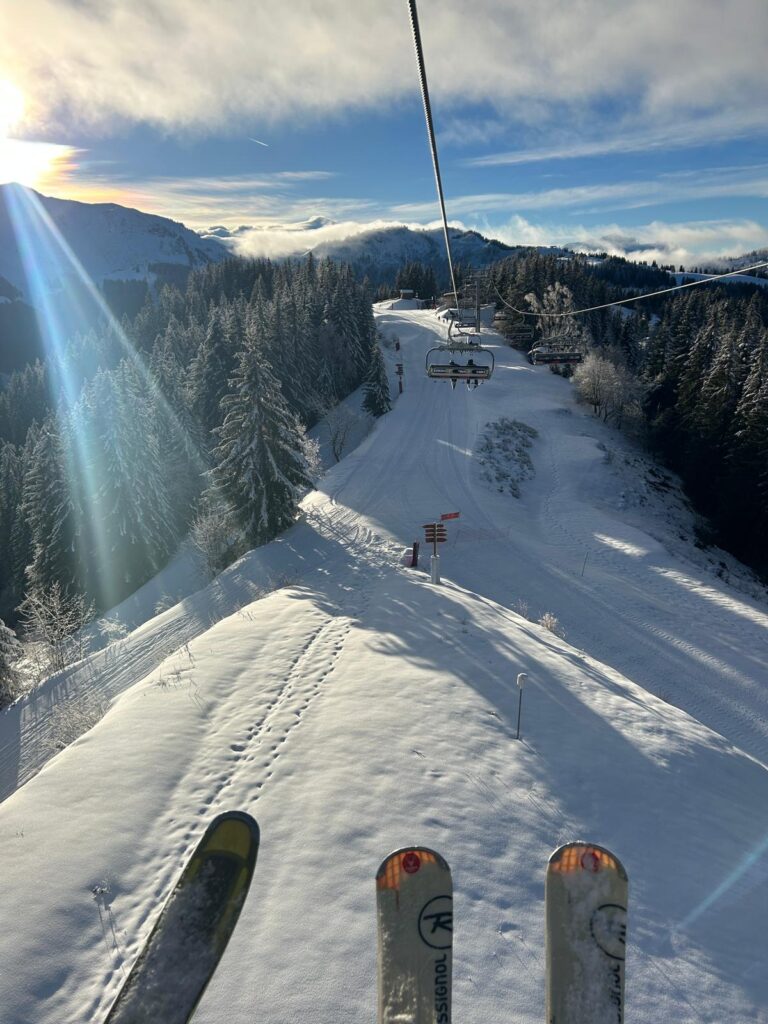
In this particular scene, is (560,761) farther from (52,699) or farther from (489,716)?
(52,699)

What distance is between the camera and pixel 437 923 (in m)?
4.96

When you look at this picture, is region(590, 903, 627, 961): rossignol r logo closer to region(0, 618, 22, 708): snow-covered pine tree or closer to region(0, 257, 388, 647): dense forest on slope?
region(0, 618, 22, 708): snow-covered pine tree

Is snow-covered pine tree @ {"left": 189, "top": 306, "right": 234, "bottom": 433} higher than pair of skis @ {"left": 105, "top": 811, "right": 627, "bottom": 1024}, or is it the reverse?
pair of skis @ {"left": 105, "top": 811, "right": 627, "bottom": 1024}

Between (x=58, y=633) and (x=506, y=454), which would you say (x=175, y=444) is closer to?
(x=58, y=633)

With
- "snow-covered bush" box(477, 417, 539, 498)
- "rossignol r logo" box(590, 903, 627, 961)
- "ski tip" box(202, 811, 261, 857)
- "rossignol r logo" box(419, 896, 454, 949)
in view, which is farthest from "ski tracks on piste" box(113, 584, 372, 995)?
"snow-covered bush" box(477, 417, 539, 498)

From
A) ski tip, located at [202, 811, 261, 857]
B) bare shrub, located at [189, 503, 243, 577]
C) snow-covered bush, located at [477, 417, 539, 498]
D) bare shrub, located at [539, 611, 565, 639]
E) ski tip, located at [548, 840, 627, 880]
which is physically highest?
ski tip, located at [548, 840, 627, 880]

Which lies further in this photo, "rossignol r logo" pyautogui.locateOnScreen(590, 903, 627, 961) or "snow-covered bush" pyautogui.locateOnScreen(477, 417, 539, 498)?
"snow-covered bush" pyautogui.locateOnScreen(477, 417, 539, 498)

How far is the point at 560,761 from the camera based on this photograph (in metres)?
9.38

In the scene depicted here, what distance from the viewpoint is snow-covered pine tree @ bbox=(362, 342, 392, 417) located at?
57125mm

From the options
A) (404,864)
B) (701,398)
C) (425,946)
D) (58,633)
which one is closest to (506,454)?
(701,398)

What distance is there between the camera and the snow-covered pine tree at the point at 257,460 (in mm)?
31062

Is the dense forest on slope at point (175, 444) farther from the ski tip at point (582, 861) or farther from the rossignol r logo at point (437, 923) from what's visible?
the ski tip at point (582, 861)

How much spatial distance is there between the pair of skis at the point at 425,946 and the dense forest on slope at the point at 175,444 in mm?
26573

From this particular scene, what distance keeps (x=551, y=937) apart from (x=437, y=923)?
1.07 meters
